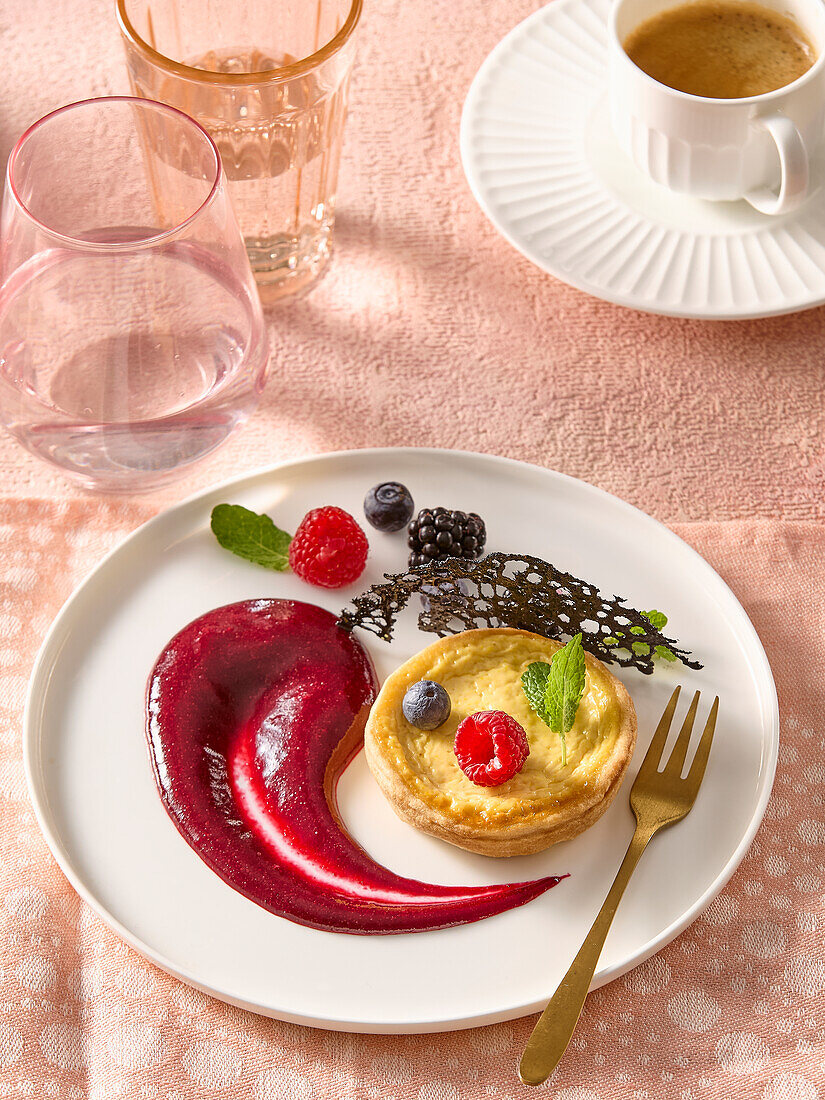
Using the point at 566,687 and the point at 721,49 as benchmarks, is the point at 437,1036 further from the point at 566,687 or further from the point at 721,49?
the point at 721,49

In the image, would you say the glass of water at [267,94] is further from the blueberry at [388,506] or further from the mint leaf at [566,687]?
the mint leaf at [566,687]

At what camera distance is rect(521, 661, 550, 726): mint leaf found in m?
1.25

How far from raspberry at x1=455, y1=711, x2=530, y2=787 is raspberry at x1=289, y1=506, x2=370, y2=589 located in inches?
A: 11.6

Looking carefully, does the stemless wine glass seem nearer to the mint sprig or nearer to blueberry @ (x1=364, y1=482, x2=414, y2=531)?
blueberry @ (x1=364, y1=482, x2=414, y2=531)

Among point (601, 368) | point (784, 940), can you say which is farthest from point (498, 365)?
point (784, 940)

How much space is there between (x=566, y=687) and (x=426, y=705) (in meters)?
0.15

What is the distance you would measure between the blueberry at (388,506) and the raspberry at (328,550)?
38 millimetres

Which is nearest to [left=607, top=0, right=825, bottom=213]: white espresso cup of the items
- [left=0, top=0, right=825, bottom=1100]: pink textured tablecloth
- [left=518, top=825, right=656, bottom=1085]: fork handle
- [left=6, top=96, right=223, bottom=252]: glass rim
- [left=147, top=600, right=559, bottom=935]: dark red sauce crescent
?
[left=0, top=0, right=825, bottom=1100]: pink textured tablecloth

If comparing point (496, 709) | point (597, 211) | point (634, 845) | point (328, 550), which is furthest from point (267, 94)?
point (634, 845)

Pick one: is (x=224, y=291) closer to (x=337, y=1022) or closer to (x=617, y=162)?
(x=617, y=162)

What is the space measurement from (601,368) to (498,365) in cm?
16

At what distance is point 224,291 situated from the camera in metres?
1.51

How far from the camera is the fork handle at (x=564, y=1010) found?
1.09 metres

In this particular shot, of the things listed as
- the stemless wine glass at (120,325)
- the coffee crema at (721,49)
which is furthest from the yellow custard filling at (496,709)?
the coffee crema at (721,49)
